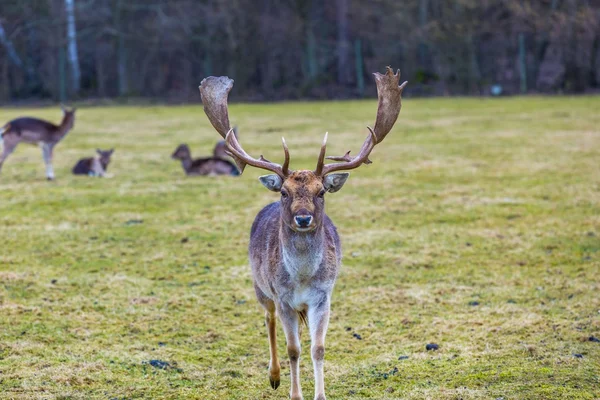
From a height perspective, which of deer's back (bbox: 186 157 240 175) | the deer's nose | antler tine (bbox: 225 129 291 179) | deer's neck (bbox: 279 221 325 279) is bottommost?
deer's back (bbox: 186 157 240 175)

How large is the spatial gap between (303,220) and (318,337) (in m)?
0.73

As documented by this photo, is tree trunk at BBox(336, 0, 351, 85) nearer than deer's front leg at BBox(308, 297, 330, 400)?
No

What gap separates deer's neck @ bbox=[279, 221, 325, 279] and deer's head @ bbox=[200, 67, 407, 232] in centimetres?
9

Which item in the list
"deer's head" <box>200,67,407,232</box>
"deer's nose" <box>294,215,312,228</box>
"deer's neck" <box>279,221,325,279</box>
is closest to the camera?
"deer's nose" <box>294,215,312,228</box>

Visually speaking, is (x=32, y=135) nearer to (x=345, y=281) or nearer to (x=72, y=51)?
(x=345, y=281)

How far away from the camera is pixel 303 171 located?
4.88m

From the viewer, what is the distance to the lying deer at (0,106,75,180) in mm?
13766

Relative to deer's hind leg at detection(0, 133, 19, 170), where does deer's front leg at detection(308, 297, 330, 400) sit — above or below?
below

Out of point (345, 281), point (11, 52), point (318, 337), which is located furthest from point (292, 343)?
point (11, 52)

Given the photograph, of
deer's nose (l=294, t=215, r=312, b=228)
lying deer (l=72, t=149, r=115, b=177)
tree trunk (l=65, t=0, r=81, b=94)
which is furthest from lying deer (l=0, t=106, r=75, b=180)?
tree trunk (l=65, t=0, r=81, b=94)

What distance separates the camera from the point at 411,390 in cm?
521

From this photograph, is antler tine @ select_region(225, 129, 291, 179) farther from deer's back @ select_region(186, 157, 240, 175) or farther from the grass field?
deer's back @ select_region(186, 157, 240, 175)

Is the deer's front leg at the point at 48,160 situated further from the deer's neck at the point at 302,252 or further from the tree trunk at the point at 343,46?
the tree trunk at the point at 343,46

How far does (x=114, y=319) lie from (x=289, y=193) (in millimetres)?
2701
